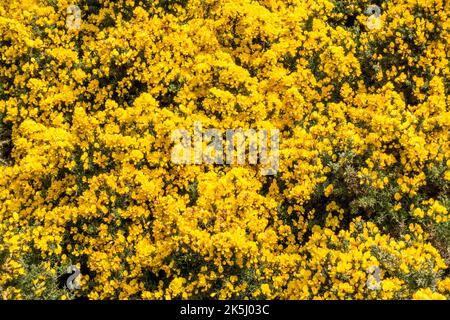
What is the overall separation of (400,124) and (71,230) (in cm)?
564

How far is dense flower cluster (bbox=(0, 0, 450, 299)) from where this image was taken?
24.2ft

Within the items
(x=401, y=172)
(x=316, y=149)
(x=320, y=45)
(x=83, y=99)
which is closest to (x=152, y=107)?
(x=83, y=99)

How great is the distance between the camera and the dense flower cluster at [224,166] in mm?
7363

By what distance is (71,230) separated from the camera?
8.09 meters

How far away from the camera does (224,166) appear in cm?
863

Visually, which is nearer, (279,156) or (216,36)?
(279,156)

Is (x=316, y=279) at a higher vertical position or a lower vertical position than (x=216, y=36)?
lower

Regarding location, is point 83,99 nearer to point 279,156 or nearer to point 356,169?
point 279,156

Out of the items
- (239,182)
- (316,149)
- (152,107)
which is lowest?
(239,182)

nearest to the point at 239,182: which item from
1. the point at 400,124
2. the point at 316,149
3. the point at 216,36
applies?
the point at 316,149

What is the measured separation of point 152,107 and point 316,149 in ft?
9.90
